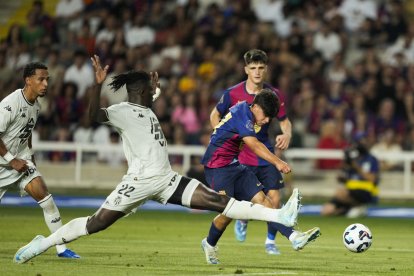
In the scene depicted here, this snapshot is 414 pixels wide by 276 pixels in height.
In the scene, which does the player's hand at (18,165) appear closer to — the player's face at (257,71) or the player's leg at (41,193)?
the player's leg at (41,193)

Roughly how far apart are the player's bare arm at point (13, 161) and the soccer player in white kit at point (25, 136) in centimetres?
12

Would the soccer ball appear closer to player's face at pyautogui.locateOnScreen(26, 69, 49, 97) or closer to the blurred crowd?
player's face at pyautogui.locateOnScreen(26, 69, 49, 97)

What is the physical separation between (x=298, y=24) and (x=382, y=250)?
13683 mm

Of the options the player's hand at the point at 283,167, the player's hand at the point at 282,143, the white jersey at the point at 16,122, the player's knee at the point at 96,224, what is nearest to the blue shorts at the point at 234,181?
the player's hand at the point at 282,143

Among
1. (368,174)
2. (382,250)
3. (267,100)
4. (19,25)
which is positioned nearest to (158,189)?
(267,100)

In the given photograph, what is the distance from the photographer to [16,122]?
13117mm

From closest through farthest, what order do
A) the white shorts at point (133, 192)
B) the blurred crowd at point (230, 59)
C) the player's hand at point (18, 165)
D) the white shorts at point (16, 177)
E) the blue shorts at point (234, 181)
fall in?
the white shorts at point (133, 192) → the player's hand at point (18, 165) → the blue shorts at point (234, 181) → the white shorts at point (16, 177) → the blurred crowd at point (230, 59)

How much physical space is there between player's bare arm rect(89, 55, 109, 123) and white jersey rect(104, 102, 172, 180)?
18 centimetres

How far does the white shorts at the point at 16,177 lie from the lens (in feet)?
43.1

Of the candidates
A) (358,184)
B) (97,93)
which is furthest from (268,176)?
(358,184)

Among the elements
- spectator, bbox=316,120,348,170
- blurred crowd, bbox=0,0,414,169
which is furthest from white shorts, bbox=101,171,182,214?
spectator, bbox=316,120,348,170

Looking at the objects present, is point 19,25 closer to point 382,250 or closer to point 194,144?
point 194,144

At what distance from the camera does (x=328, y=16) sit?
27.7 meters

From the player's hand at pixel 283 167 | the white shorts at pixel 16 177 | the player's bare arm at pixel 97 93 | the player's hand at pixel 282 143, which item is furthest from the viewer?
the player's hand at pixel 282 143
